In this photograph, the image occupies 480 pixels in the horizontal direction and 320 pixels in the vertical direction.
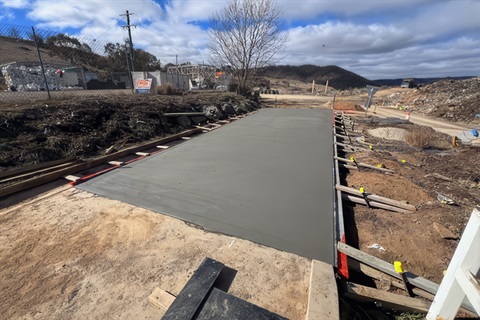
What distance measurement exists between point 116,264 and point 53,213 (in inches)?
52.7

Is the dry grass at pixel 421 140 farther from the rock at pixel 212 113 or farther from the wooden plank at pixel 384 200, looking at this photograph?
the rock at pixel 212 113

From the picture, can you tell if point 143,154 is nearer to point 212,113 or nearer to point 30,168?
point 30,168

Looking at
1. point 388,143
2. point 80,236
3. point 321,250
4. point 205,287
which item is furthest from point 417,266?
point 388,143

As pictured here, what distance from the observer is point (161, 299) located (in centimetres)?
143

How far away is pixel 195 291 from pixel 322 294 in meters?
0.88

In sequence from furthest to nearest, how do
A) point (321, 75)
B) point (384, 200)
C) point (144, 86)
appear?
point (321, 75)
point (144, 86)
point (384, 200)

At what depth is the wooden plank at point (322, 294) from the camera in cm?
131

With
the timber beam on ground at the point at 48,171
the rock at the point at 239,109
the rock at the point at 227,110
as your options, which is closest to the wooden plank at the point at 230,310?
the timber beam on ground at the point at 48,171

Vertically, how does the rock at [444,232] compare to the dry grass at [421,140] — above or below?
below

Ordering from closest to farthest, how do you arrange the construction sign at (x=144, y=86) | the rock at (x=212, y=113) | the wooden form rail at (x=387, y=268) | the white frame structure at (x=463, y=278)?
the white frame structure at (x=463, y=278) < the wooden form rail at (x=387, y=268) < the rock at (x=212, y=113) < the construction sign at (x=144, y=86)

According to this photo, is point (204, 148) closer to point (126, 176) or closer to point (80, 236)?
point (126, 176)

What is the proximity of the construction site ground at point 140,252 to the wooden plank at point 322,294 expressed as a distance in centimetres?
9

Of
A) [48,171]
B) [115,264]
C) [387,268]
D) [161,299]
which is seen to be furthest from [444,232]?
[48,171]

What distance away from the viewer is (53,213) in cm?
243
